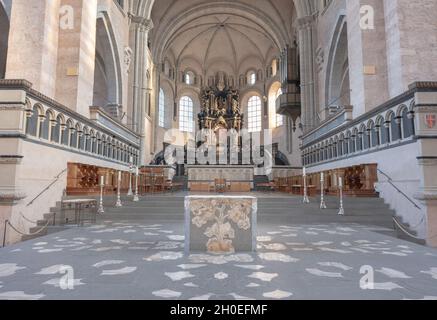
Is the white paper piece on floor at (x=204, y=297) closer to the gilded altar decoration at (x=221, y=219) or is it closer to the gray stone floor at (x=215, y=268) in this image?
the gray stone floor at (x=215, y=268)

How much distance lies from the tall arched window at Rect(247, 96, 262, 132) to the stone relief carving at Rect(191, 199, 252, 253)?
26.2 meters

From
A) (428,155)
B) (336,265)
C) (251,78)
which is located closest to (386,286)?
(336,265)

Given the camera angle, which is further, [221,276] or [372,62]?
[372,62]

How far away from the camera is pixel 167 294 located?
2.41 metres

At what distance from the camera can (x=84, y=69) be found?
10.2m

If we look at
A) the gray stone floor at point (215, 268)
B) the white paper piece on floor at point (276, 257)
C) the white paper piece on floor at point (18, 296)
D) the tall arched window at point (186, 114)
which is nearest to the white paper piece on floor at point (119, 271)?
the gray stone floor at point (215, 268)

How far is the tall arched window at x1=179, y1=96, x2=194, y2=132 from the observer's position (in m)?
30.5

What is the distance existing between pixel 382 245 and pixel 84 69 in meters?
10.5

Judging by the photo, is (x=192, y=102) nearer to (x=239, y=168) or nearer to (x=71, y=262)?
(x=239, y=168)

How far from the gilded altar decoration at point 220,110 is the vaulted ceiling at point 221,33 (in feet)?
13.8

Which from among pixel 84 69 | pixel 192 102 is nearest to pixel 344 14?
pixel 84 69

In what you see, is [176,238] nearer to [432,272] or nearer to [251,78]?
[432,272]

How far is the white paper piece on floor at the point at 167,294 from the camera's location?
2371 mm

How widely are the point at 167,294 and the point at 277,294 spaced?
937mm
